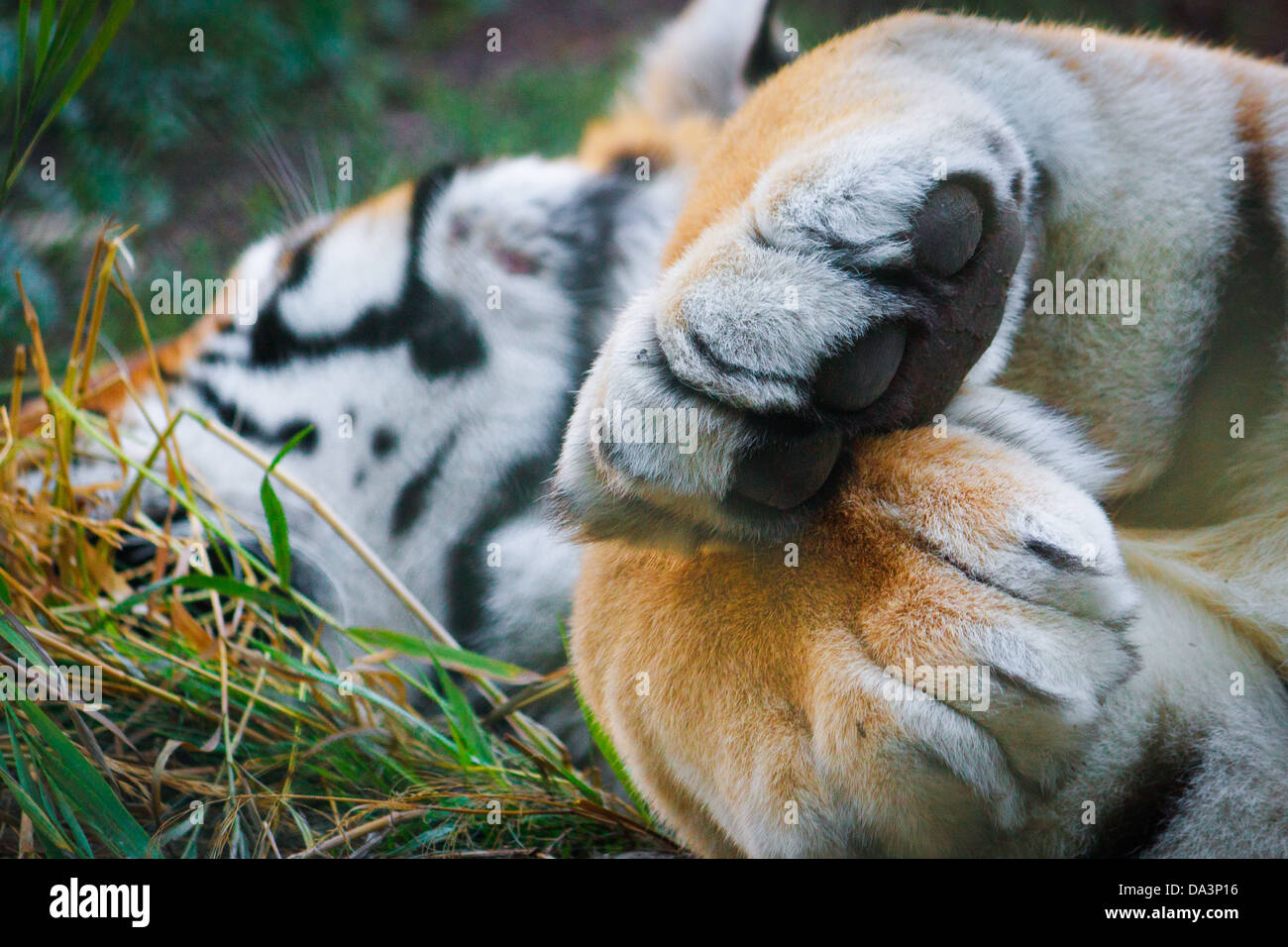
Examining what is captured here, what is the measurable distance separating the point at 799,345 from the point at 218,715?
2.24ft

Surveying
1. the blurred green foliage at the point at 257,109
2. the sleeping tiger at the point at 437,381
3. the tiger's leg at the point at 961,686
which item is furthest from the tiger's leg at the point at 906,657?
the blurred green foliage at the point at 257,109

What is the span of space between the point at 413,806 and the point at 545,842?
12 centimetres

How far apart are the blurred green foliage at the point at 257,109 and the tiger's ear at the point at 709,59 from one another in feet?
1.70

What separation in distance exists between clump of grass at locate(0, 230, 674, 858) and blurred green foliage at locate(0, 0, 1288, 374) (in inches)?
28.0

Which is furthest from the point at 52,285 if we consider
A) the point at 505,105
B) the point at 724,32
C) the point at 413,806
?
the point at 413,806

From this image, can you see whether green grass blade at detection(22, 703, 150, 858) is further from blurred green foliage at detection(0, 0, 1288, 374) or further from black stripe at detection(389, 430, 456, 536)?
blurred green foliage at detection(0, 0, 1288, 374)

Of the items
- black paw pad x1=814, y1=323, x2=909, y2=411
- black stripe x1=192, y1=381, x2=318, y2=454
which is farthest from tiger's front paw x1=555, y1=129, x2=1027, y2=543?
black stripe x1=192, y1=381, x2=318, y2=454

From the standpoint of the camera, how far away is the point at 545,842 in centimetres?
95

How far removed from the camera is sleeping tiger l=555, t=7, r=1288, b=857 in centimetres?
68

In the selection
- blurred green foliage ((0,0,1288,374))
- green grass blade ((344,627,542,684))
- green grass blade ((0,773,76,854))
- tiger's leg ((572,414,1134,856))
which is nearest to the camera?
tiger's leg ((572,414,1134,856))

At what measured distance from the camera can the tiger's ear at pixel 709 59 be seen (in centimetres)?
133

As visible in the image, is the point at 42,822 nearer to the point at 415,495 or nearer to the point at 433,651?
the point at 433,651

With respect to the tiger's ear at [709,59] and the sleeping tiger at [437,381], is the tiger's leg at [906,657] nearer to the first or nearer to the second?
the sleeping tiger at [437,381]
